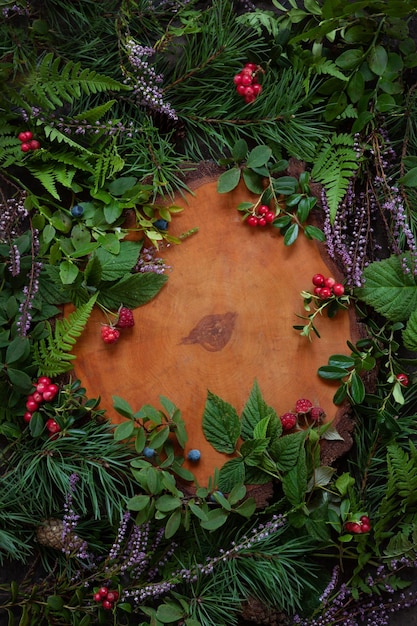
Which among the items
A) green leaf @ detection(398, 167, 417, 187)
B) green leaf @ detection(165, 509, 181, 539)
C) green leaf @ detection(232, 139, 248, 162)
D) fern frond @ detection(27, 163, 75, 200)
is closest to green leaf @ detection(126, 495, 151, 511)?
green leaf @ detection(165, 509, 181, 539)

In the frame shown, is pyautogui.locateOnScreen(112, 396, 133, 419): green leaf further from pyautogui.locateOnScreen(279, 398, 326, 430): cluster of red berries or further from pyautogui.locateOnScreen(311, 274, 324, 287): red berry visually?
pyautogui.locateOnScreen(311, 274, 324, 287): red berry

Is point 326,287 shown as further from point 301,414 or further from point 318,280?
point 301,414

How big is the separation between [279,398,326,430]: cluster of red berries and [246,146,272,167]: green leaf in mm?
576

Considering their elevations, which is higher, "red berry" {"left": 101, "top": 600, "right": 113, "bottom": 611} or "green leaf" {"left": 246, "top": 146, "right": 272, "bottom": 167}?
"green leaf" {"left": 246, "top": 146, "right": 272, "bottom": 167}

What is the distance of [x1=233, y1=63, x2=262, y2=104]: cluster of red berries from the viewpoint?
170cm

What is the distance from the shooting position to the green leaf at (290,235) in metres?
1.64

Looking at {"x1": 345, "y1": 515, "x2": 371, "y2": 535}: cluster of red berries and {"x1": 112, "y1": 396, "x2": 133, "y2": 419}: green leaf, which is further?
{"x1": 345, "y1": 515, "x2": 371, "y2": 535}: cluster of red berries

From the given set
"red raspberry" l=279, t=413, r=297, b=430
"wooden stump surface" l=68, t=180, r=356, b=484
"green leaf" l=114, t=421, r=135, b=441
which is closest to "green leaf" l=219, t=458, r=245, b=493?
"wooden stump surface" l=68, t=180, r=356, b=484

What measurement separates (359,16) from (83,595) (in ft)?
5.11

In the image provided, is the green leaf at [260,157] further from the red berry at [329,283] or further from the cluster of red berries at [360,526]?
the cluster of red berries at [360,526]

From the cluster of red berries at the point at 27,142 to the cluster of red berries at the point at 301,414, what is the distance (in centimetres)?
88

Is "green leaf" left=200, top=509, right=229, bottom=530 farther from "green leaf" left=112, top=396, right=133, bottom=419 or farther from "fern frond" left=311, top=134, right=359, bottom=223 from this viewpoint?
"fern frond" left=311, top=134, right=359, bottom=223

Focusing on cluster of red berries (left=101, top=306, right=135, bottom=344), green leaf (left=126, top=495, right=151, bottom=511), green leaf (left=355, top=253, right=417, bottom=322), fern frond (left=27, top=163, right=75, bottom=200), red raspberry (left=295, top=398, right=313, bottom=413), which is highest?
fern frond (left=27, top=163, right=75, bottom=200)

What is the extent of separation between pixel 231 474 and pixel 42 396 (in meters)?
0.48
